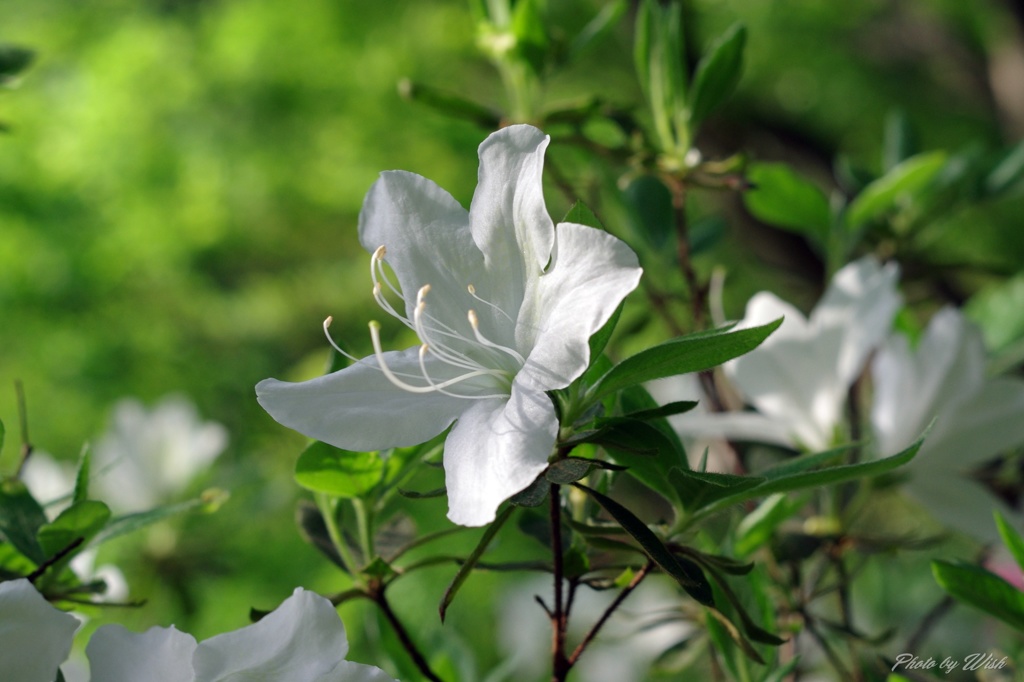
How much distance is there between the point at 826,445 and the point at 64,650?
1.26ft

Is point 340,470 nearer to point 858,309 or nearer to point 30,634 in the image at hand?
point 30,634

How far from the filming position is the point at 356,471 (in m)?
0.35

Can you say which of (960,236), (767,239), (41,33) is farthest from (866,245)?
(41,33)

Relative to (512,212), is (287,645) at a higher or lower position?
lower

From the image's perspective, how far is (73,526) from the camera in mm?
344

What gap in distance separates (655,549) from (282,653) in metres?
0.12

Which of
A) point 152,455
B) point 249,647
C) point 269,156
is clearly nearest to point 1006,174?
point 249,647

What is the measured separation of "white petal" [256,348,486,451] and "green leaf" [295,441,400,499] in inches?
1.6

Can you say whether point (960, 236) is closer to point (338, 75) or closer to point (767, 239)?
point (767, 239)

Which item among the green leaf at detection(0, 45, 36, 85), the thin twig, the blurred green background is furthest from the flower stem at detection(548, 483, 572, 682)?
the blurred green background

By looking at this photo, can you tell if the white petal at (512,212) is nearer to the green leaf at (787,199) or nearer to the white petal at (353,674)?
the white petal at (353,674)

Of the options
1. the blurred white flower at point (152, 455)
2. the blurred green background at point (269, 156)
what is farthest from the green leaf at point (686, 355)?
the blurred green background at point (269, 156)

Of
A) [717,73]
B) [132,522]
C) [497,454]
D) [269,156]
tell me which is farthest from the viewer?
[269,156]

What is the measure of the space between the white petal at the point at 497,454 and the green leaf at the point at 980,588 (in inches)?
7.6
